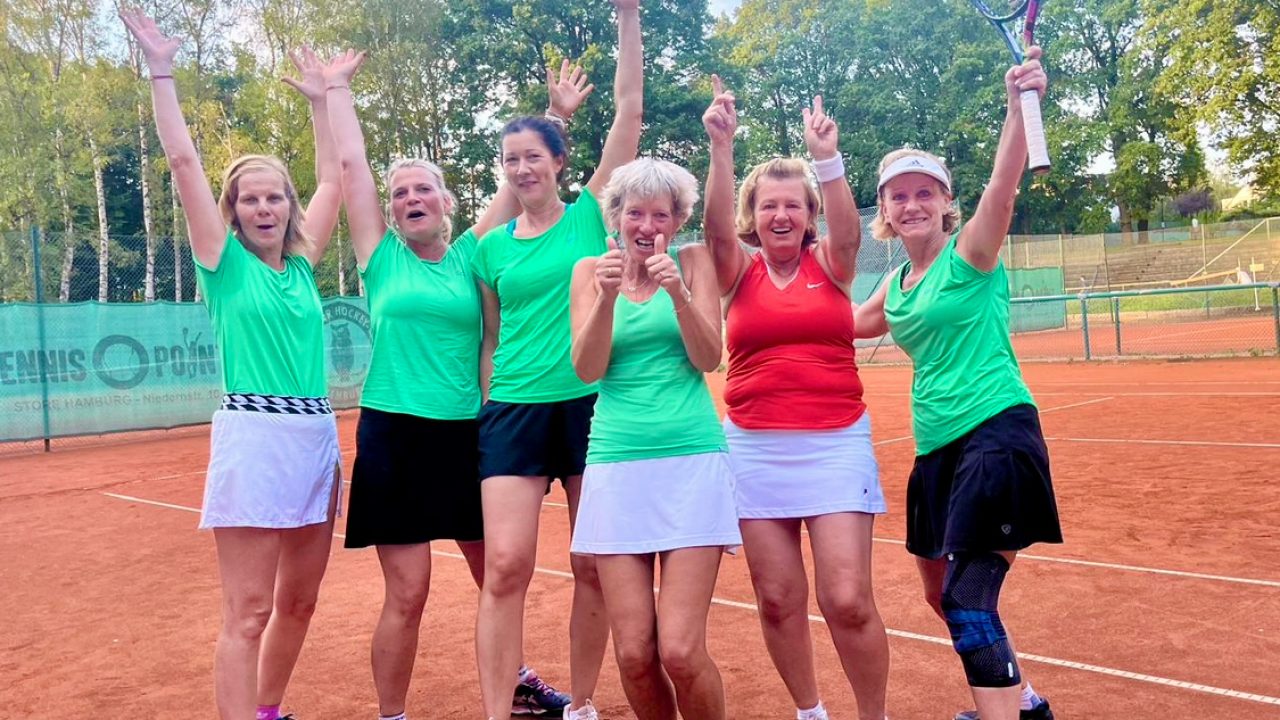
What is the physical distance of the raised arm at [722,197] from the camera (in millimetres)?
3525

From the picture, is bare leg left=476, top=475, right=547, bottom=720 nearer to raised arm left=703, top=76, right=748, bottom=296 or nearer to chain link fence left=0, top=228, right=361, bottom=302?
raised arm left=703, top=76, right=748, bottom=296

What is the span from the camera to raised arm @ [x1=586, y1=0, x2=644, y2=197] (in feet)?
12.9

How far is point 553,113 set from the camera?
168 inches

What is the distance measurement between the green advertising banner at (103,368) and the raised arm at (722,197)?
14.1 meters

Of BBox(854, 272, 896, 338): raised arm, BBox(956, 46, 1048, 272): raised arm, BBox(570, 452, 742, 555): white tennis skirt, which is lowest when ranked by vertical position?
BBox(570, 452, 742, 555): white tennis skirt

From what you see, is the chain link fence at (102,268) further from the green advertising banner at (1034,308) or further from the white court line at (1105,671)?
the green advertising banner at (1034,308)

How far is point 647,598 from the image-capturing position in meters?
3.09

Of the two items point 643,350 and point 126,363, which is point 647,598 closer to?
point 643,350

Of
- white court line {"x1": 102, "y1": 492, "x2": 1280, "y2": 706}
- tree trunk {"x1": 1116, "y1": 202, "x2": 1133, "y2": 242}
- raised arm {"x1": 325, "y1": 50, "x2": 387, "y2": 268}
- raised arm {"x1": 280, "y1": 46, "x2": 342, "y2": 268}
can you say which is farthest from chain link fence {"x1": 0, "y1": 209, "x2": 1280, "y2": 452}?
white court line {"x1": 102, "y1": 492, "x2": 1280, "y2": 706}

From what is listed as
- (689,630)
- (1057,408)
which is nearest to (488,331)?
(689,630)

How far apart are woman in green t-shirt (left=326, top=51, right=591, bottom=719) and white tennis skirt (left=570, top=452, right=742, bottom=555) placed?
0.79 metres

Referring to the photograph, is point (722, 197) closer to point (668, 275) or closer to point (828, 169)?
point (828, 169)

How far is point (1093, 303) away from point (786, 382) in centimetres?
2992

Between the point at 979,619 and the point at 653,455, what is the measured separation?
1.08 m
